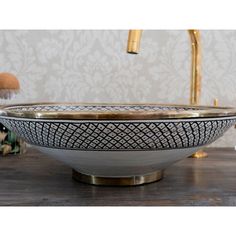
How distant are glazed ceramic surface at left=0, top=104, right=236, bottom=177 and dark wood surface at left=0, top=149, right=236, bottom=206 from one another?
34 mm

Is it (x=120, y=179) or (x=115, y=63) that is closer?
(x=120, y=179)

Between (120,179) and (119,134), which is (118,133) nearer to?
(119,134)

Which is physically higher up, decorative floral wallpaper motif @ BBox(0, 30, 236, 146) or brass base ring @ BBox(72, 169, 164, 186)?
decorative floral wallpaper motif @ BBox(0, 30, 236, 146)

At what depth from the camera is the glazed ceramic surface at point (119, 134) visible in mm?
370

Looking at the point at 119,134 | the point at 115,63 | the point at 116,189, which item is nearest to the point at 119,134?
the point at 119,134

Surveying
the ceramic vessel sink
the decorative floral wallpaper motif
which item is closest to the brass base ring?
the ceramic vessel sink

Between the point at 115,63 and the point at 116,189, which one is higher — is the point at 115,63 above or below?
above

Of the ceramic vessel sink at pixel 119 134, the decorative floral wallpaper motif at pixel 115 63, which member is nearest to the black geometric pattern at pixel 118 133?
the ceramic vessel sink at pixel 119 134

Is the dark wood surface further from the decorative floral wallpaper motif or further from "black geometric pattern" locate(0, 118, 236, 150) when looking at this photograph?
the decorative floral wallpaper motif

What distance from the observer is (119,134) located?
378 millimetres

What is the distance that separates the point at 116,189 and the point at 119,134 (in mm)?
109

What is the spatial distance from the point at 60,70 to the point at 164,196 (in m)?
0.65

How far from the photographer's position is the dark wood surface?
0.41 m

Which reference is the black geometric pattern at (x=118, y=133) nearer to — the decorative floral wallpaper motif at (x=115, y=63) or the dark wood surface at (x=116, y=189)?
the dark wood surface at (x=116, y=189)
